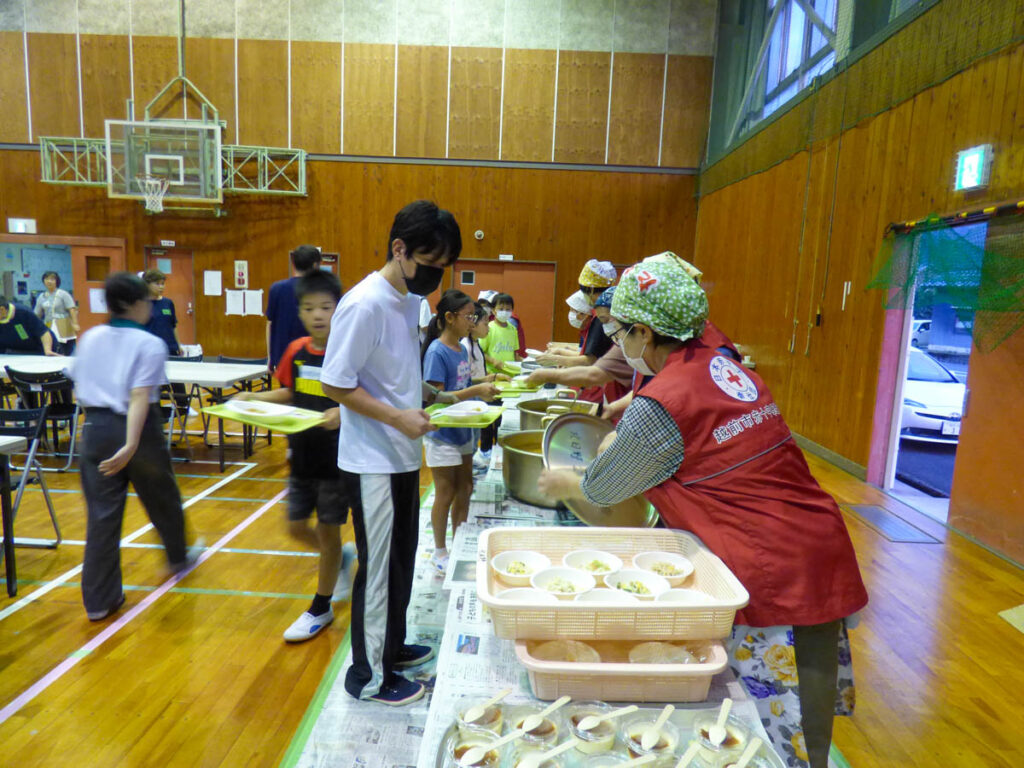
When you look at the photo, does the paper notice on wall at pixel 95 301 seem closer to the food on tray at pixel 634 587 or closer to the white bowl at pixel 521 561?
the white bowl at pixel 521 561

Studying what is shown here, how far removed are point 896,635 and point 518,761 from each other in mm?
3001

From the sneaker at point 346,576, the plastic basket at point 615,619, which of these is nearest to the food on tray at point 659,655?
the plastic basket at point 615,619

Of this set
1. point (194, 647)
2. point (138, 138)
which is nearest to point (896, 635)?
point (194, 647)

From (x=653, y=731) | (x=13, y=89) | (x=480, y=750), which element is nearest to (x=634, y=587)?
(x=653, y=731)

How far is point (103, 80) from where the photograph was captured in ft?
36.2

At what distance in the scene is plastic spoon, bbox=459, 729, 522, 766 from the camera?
96 centimetres

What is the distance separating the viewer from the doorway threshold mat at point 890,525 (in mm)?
4461

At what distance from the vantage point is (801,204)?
725cm

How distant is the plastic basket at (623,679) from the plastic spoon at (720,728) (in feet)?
0.22

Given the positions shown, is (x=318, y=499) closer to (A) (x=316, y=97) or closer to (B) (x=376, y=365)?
(B) (x=376, y=365)

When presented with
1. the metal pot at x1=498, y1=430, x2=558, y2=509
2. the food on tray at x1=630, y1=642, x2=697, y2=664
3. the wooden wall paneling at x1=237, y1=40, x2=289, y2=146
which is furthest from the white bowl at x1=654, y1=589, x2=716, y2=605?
the wooden wall paneling at x1=237, y1=40, x2=289, y2=146

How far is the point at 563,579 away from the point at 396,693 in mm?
1273

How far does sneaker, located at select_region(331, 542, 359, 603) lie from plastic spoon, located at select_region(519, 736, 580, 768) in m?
2.45

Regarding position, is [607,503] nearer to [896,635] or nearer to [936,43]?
[896,635]
